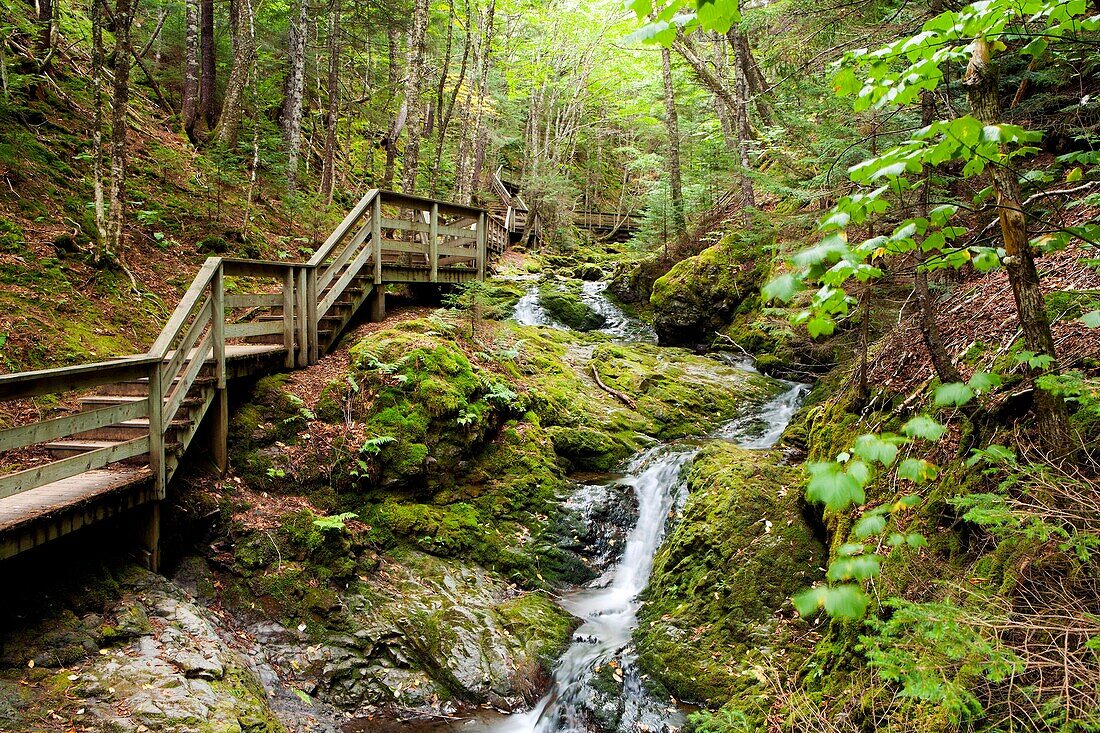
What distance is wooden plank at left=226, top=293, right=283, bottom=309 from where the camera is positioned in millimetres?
6598

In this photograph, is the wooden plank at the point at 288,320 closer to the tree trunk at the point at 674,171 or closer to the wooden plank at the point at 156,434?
the wooden plank at the point at 156,434

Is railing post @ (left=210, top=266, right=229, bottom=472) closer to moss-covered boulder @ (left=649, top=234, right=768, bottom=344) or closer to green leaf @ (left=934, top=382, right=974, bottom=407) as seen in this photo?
green leaf @ (left=934, top=382, right=974, bottom=407)

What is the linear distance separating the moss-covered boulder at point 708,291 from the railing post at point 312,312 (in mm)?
8288

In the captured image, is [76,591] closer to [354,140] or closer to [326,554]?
[326,554]

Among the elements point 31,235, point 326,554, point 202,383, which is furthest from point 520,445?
point 31,235

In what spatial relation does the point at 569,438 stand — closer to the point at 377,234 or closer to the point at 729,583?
the point at 729,583

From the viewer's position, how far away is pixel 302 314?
24.9 ft

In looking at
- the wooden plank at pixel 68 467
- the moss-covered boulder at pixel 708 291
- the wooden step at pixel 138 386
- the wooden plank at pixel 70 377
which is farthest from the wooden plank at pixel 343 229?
the moss-covered boulder at pixel 708 291

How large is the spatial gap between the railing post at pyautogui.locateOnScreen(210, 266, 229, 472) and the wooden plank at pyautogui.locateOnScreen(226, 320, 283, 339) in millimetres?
262

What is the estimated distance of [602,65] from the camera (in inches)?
1086

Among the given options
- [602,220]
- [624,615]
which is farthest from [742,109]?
[602,220]

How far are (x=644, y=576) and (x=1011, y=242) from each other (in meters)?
5.17

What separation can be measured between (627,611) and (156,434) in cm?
501

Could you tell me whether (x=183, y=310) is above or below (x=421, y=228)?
below
